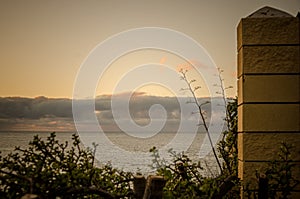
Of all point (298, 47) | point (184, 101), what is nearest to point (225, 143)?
point (184, 101)

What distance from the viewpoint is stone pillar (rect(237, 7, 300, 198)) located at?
2705 millimetres

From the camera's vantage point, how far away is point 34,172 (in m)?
2.21

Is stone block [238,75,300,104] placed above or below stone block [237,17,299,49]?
below

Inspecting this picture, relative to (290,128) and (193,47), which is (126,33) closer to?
(193,47)

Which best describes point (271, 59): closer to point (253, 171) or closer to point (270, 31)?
point (270, 31)

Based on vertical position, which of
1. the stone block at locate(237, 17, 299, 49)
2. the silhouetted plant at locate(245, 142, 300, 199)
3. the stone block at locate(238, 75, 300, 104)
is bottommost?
the silhouetted plant at locate(245, 142, 300, 199)

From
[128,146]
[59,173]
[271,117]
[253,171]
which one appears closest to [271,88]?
[271,117]

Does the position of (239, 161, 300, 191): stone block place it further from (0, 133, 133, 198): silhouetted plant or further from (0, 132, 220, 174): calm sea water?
(0, 133, 133, 198): silhouetted plant

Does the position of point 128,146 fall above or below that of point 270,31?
below

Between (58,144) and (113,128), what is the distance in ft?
2.86

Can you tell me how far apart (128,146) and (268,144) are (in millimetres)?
989

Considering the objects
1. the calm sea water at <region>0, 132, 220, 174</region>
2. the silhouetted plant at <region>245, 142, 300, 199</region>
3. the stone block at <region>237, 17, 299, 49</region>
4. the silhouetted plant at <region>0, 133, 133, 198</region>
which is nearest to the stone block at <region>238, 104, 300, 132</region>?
the silhouetted plant at <region>245, 142, 300, 199</region>

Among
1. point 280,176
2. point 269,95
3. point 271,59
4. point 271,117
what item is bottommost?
point 280,176

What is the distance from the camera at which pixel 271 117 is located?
2709 millimetres
